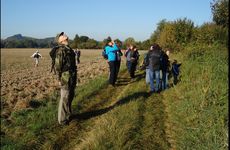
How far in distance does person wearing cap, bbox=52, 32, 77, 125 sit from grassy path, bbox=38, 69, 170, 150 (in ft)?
1.16

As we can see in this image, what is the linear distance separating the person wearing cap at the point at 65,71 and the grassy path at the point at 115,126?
35 cm

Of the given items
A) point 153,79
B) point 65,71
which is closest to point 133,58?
point 153,79

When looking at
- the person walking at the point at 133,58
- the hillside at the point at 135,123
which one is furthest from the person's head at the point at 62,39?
the person walking at the point at 133,58

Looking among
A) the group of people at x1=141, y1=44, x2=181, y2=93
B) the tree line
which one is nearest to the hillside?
the group of people at x1=141, y1=44, x2=181, y2=93

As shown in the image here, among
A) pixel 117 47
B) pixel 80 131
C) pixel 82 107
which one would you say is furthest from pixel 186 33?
pixel 80 131

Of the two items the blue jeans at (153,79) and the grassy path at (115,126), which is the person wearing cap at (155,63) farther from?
the grassy path at (115,126)

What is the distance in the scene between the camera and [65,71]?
24.5 feet

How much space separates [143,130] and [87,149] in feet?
5.37

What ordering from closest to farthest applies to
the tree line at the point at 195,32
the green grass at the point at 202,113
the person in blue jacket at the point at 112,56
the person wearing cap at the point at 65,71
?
1. the green grass at the point at 202,113
2. the person wearing cap at the point at 65,71
3. the person in blue jacket at the point at 112,56
4. the tree line at the point at 195,32

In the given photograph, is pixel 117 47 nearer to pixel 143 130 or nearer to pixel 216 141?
pixel 143 130

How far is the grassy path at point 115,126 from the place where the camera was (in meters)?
6.11

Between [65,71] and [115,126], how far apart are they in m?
1.87

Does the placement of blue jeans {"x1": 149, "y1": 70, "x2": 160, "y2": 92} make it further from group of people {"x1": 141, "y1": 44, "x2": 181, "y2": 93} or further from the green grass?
the green grass

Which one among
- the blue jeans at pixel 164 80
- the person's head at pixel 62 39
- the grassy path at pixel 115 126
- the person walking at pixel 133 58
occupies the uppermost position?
the person's head at pixel 62 39
